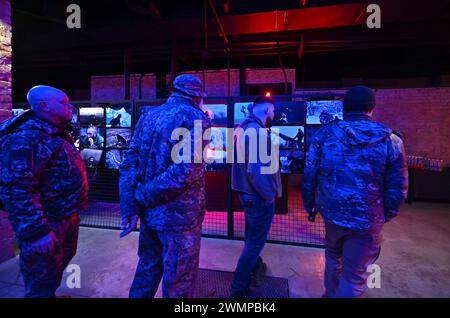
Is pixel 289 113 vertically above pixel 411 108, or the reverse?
pixel 411 108

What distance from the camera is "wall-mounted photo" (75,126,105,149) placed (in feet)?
14.2

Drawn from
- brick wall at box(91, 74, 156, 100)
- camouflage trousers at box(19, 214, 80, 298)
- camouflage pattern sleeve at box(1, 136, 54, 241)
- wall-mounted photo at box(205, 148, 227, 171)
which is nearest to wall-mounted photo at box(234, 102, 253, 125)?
wall-mounted photo at box(205, 148, 227, 171)

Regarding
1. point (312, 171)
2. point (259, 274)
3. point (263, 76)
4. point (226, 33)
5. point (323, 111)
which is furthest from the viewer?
point (263, 76)

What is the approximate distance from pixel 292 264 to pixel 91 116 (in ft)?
13.0

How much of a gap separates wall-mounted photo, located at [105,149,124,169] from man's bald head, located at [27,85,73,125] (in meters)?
2.40

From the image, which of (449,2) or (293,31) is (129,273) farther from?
(449,2)

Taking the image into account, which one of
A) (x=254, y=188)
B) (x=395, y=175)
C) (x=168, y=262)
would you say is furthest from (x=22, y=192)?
(x=395, y=175)

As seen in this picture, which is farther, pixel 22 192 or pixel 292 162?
pixel 292 162

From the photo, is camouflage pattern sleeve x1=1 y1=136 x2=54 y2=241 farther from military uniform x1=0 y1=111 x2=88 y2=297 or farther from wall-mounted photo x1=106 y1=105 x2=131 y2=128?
wall-mounted photo x1=106 y1=105 x2=131 y2=128

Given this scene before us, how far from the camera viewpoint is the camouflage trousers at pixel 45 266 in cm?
175

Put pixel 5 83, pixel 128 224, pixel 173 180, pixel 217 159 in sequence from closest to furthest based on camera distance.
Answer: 1. pixel 173 180
2. pixel 128 224
3. pixel 5 83
4. pixel 217 159

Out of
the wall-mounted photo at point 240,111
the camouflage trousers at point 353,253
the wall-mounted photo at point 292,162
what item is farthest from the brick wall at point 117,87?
the camouflage trousers at point 353,253

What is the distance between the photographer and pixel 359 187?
6.04 ft

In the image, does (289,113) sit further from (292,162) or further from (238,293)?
(238,293)
